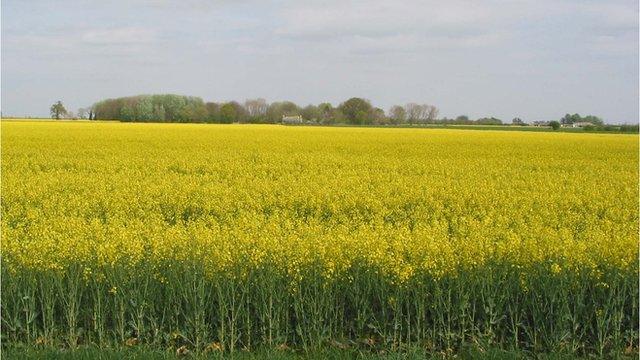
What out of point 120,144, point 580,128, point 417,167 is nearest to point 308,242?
point 417,167

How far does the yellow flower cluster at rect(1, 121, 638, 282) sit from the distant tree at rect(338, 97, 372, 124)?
50129 millimetres

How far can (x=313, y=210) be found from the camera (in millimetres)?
12273

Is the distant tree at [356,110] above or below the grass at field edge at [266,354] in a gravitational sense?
above

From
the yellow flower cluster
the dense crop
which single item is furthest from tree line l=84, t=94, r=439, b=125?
the dense crop

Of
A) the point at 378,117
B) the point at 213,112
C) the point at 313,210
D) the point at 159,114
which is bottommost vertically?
the point at 313,210

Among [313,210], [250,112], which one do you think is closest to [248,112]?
[250,112]

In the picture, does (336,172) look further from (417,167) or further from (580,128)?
(580,128)

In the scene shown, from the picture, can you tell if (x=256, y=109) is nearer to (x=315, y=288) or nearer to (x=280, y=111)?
(x=280, y=111)

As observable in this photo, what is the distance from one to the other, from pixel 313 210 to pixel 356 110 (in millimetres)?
66878

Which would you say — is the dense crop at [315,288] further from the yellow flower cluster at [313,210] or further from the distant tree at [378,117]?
the distant tree at [378,117]

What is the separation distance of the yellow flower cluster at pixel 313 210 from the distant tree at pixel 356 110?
1974 inches

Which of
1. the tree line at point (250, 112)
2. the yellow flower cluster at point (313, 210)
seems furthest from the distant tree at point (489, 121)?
the yellow flower cluster at point (313, 210)

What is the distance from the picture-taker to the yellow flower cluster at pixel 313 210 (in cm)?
722

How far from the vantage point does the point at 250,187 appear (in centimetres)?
1454
